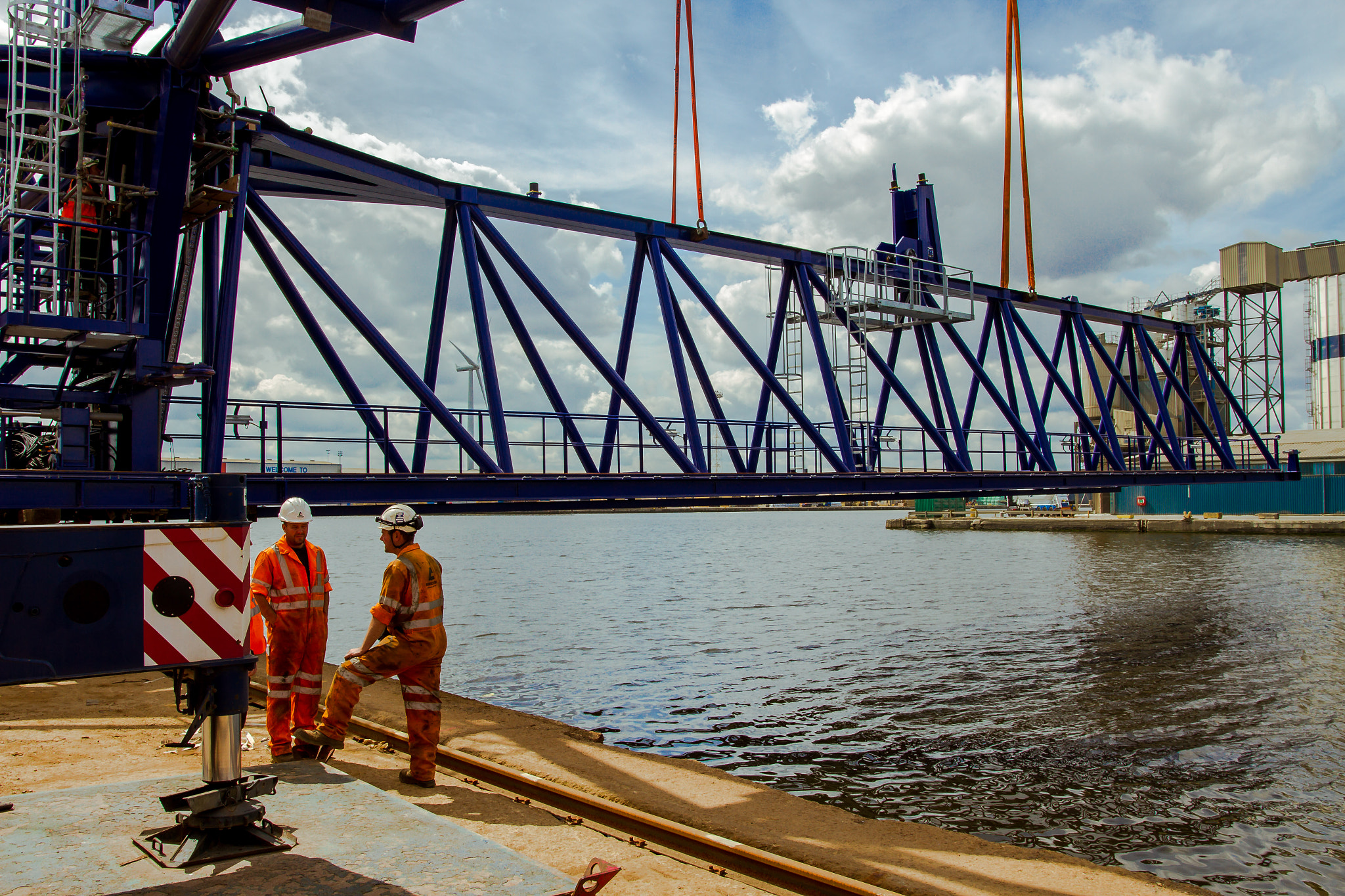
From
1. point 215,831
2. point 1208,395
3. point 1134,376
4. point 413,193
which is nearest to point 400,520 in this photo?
point 215,831

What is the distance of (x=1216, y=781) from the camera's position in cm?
998

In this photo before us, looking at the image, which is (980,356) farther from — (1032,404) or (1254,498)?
(1254,498)

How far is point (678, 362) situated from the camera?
16.3 metres

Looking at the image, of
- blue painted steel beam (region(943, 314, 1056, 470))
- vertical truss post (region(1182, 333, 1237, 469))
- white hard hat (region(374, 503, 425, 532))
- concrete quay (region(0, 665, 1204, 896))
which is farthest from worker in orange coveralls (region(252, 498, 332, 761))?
vertical truss post (region(1182, 333, 1237, 469))

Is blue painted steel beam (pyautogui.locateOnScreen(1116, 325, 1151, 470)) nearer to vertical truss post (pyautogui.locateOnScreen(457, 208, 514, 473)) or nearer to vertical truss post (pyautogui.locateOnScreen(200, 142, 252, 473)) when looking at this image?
vertical truss post (pyautogui.locateOnScreen(457, 208, 514, 473))

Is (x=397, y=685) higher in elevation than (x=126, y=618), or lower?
lower

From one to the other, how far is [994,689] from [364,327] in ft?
38.9

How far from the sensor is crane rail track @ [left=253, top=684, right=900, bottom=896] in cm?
543

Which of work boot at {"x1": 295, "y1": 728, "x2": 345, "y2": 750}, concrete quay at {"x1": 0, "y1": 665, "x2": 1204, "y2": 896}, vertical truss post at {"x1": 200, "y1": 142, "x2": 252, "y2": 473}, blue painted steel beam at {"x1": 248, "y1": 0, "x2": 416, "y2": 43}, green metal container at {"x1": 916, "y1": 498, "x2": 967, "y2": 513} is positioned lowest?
green metal container at {"x1": 916, "y1": 498, "x2": 967, "y2": 513}

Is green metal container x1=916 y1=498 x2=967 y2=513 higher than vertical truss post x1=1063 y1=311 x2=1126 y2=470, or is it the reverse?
vertical truss post x1=1063 y1=311 x2=1126 y2=470

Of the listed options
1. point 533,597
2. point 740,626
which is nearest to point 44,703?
point 740,626

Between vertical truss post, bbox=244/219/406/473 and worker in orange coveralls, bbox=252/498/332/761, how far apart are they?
505 cm

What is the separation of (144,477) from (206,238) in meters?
3.74

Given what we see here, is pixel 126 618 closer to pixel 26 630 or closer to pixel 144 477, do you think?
pixel 26 630
